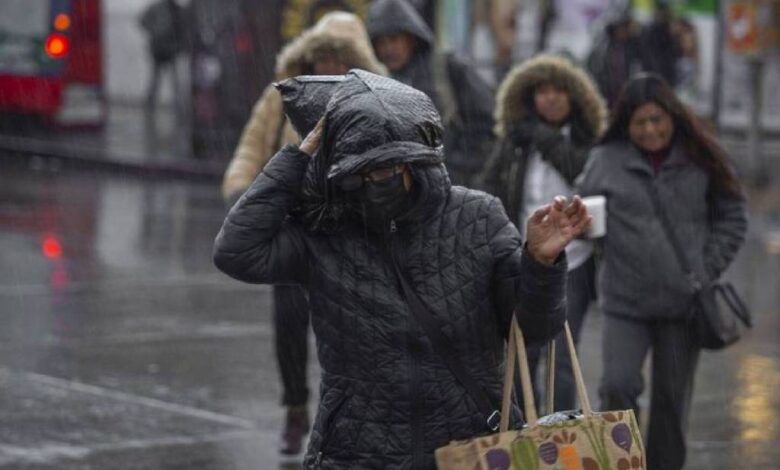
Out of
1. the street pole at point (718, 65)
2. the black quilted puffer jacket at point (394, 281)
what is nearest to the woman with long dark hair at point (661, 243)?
the black quilted puffer jacket at point (394, 281)

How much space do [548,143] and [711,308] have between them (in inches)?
49.5

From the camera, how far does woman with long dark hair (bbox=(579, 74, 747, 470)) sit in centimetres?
666

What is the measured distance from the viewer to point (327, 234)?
4.32m

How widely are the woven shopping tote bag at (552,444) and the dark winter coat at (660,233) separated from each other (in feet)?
8.57

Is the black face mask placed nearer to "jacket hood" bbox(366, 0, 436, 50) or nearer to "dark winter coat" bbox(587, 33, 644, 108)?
"jacket hood" bbox(366, 0, 436, 50)

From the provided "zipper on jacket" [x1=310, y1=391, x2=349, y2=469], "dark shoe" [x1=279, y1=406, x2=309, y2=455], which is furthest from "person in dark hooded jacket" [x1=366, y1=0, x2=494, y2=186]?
"zipper on jacket" [x1=310, y1=391, x2=349, y2=469]

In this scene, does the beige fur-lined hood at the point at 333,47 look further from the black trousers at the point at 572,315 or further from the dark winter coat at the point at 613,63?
the dark winter coat at the point at 613,63

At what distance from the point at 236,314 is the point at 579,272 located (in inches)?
169

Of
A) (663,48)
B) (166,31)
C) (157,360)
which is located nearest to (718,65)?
(663,48)

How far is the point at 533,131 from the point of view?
7555mm

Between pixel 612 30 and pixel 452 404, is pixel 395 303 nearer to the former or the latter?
pixel 452 404

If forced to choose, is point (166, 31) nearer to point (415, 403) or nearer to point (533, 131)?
point (533, 131)

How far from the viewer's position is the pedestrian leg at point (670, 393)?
668 cm

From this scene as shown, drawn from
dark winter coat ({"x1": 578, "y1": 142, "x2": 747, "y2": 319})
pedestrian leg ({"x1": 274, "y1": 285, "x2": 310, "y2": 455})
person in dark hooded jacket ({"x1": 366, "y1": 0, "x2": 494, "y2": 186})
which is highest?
person in dark hooded jacket ({"x1": 366, "y1": 0, "x2": 494, "y2": 186})
